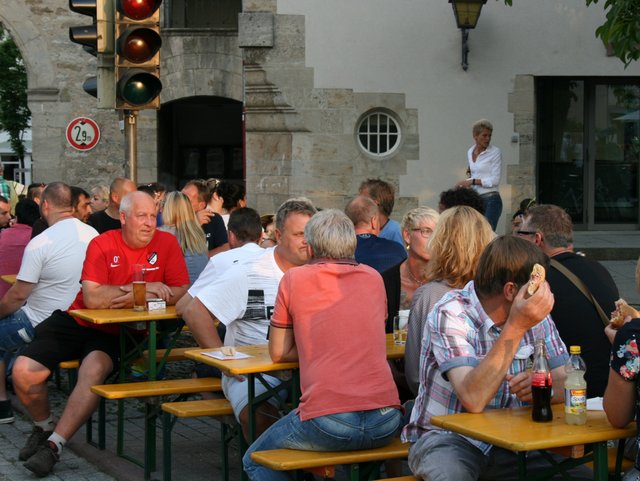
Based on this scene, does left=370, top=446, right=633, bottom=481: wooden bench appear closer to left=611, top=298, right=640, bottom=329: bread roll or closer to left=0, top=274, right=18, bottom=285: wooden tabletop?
left=611, top=298, right=640, bottom=329: bread roll

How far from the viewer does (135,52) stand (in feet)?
28.5

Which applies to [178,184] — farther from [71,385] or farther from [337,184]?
[71,385]

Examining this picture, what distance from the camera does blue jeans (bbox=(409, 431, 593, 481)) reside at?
175 inches

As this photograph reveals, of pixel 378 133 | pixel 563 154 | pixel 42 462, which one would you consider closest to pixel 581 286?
pixel 42 462

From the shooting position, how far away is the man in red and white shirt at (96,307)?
273 inches

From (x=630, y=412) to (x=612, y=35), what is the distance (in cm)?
629

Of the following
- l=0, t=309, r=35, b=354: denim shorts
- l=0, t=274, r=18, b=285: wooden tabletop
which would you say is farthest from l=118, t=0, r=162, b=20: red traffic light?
l=0, t=309, r=35, b=354: denim shorts

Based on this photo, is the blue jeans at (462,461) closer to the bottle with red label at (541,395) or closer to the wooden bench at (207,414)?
the bottle with red label at (541,395)

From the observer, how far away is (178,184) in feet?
80.6

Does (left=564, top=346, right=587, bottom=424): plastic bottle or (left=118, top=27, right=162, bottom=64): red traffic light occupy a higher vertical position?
(left=118, top=27, right=162, bottom=64): red traffic light

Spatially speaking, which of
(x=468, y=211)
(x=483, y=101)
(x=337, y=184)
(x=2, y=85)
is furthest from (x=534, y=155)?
(x=2, y=85)

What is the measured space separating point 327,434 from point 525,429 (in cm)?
112

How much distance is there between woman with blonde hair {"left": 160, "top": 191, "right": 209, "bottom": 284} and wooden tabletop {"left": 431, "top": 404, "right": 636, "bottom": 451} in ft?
15.1

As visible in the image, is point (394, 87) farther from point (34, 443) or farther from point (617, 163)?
point (34, 443)
